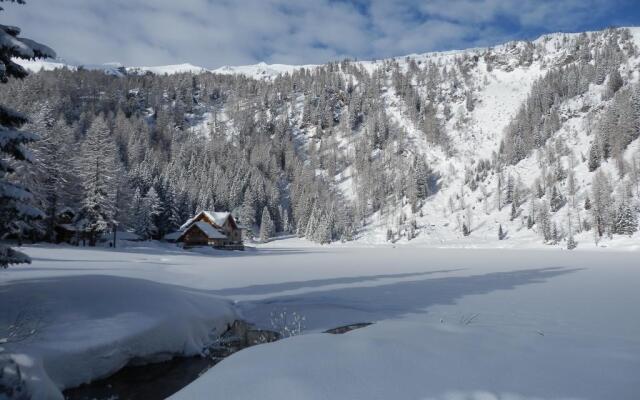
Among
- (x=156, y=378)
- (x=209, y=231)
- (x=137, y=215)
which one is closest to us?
(x=156, y=378)

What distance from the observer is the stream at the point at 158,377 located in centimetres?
737

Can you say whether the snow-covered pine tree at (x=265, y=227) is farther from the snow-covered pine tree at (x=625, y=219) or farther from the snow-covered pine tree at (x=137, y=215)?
the snow-covered pine tree at (x=625, y=219)

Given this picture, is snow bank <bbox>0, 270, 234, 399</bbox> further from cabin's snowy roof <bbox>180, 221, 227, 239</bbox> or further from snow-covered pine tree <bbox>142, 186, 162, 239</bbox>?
cabin's snowy roof <bbox>180, 221, 227, 239</bbox>

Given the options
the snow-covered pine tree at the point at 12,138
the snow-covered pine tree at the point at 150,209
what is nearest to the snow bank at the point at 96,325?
the snow-covered pine tree at the point at 12,138

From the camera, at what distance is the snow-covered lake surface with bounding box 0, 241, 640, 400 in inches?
142

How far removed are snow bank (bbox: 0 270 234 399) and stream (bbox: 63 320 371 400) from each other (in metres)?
0.23

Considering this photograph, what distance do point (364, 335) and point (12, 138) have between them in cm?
780

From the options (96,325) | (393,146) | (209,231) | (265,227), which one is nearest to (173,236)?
(209,231)

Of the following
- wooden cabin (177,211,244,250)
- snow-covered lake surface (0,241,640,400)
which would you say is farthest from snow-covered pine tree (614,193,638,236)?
wooden cabin (177,211,244,250)

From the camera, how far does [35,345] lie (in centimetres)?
751

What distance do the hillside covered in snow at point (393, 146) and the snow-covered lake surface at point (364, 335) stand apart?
31.9 metres

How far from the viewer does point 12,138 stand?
23.8ft

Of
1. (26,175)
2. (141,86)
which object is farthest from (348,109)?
(26,175)

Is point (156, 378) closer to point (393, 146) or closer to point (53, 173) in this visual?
point (53, 173)
